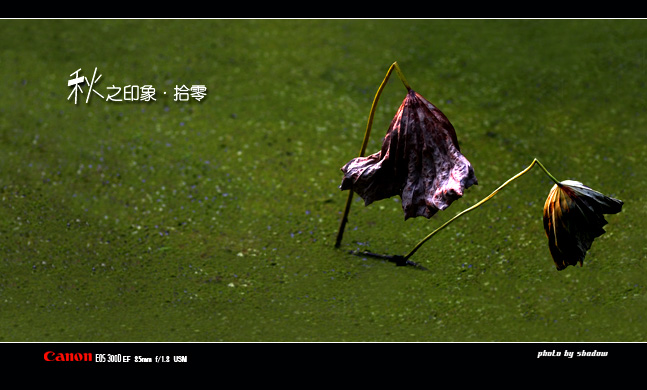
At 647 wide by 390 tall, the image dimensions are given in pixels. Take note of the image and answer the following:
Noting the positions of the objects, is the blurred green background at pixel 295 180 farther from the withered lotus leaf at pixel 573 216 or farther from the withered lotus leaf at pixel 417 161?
the withered lotus leaf at pixel 417 161

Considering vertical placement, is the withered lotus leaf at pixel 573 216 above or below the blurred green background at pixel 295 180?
below

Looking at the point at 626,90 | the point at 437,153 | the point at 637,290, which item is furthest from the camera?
the point at 626,90

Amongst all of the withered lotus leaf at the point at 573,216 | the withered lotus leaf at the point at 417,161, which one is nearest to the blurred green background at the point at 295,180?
the withered lotus leaf at the point at 573,216

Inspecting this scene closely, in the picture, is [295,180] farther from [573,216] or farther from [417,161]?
[573,216]

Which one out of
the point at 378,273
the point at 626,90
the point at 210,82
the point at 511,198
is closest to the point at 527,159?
the point at 511,198

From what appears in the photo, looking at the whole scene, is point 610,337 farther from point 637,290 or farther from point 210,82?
point 210,82
